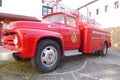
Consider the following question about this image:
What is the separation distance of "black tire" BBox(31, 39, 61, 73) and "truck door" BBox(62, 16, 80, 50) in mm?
727

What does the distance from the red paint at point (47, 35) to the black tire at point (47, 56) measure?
20 centimetres

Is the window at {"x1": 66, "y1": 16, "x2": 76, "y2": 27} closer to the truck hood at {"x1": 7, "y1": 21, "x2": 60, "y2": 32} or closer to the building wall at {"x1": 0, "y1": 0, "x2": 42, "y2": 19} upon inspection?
the truck hood at {"x1": 7, "y1": 21, "x2": 60, "y2": 32}

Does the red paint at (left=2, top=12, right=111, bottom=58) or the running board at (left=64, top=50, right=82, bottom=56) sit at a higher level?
the red paint at (left=2, top=12, right=111, bottom=58)

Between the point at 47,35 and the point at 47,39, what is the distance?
19cm

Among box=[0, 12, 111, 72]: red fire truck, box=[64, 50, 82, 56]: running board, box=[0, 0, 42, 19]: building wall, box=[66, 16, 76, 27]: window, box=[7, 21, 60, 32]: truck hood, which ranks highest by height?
box=[0, 0, 42, 19]: building wall

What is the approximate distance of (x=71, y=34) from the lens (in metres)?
6.94

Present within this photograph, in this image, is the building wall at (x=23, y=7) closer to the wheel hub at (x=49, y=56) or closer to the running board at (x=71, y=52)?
the running board at (x=71, y=52)

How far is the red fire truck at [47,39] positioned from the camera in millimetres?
5207

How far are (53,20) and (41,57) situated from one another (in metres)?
2.02

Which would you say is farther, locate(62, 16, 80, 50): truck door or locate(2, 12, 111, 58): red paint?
locate(62, 16, 80, 50): truck door

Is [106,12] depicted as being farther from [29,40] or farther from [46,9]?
[29,40]

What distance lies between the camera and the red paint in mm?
5172

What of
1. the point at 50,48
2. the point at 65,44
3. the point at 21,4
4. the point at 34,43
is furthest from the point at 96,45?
the point at 21,4

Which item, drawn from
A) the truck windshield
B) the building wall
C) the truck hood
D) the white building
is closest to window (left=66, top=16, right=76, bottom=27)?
the truck windshield
